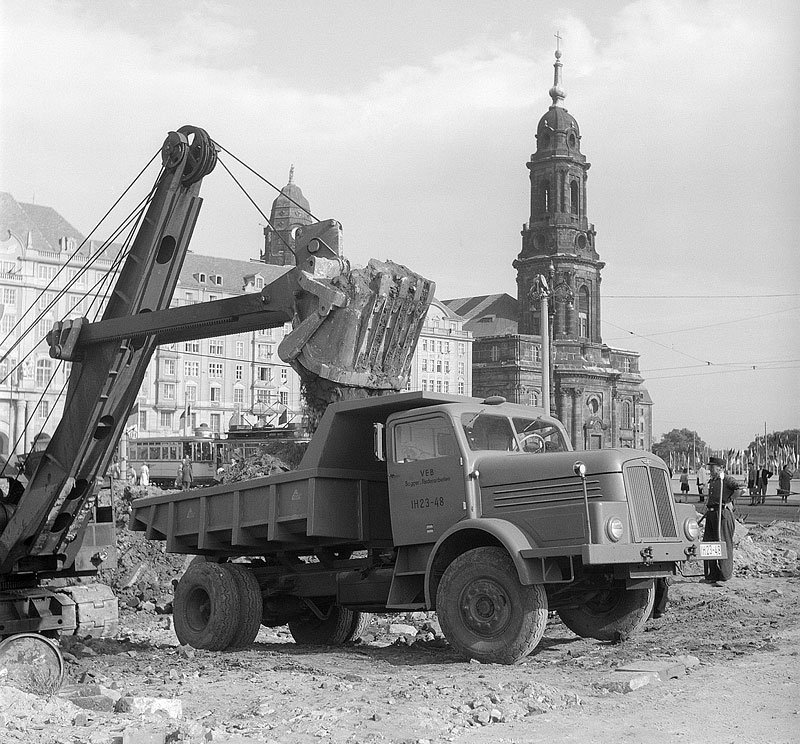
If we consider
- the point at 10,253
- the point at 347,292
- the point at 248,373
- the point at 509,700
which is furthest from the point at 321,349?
the point at 248,373

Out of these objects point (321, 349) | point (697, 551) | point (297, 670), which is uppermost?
point (321, 349)

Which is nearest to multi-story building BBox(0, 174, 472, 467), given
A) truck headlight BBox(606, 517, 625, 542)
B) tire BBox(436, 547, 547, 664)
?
tire BBox(436, 547, 547, 664)

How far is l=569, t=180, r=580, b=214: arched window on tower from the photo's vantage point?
113062 mm

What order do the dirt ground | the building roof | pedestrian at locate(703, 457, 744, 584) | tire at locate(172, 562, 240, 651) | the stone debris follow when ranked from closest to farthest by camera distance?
1. the dirt ground
2. the stone debris
3. tire at locate(172, 562, 240, 651)
4. pedestrian at locate(703, 457, 744, 584)
5. the building roof

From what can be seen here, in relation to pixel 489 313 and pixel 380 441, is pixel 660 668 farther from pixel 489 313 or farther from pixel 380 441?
pixel 489 313

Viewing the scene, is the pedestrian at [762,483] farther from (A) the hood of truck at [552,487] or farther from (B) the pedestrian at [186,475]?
(A) the hood of truck at [552,487]

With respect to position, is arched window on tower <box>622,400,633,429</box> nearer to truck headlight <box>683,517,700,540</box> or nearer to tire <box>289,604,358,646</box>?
tire <box>289,604,358,646</box>

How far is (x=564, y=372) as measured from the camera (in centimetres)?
11094

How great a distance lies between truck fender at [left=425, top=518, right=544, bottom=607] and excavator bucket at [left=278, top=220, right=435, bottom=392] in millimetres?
2003

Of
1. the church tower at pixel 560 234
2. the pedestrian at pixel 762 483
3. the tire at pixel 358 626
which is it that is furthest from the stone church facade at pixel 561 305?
the tire at pixel 358 626

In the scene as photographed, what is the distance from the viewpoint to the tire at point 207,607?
1227 cm

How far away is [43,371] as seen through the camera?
2729 inches

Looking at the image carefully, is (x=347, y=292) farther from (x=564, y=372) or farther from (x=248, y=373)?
(x=564, y=372)

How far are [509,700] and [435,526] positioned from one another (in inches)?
113
